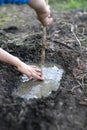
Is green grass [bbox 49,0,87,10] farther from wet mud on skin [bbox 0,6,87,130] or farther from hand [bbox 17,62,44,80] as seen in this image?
hand [bbox 17,62,44,80]

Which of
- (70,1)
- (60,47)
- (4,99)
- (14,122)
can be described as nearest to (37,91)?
(4,99)

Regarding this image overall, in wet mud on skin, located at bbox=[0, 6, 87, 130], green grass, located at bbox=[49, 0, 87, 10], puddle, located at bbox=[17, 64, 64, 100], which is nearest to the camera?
wet mud on skin, located at bbox=[0, 6, 87, 130]

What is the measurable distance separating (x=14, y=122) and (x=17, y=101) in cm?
25

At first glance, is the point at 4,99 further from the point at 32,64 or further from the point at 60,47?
the point at 60,47

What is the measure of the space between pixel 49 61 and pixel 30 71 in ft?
1.11

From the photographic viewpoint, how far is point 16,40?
322 centimetres

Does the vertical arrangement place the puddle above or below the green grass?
below

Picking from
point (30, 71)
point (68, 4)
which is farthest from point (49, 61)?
point (68, 4)

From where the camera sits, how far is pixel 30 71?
261 centimetres

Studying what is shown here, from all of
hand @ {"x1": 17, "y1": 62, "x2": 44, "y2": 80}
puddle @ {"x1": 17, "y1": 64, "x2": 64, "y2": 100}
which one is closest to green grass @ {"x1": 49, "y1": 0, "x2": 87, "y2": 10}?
puddle @ {"x1": 17, "y1": 64, "x2": 64, "y2": 100}

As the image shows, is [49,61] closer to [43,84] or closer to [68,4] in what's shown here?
[43,84]

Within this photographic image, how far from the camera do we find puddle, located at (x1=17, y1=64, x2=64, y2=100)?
8.13 ft

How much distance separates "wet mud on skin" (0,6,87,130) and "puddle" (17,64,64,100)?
2.0 inches

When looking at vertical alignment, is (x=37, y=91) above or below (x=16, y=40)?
below
